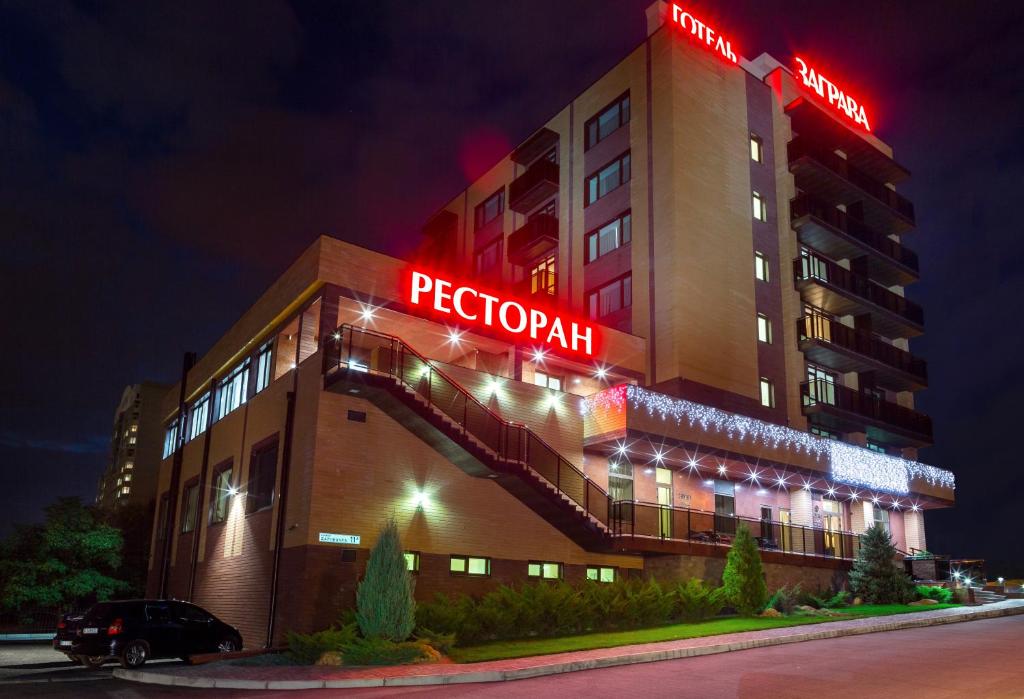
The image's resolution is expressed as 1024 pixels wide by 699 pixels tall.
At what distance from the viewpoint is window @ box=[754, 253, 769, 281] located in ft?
128

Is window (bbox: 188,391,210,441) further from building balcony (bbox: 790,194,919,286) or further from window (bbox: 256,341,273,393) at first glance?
building balcony (bbox: 790,194,919,286)

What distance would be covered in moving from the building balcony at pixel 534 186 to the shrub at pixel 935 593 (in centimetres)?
2455

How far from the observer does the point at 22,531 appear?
36.0m

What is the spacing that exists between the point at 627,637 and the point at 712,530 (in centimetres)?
961

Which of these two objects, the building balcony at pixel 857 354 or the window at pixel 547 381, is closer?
the window at pixel 547 381

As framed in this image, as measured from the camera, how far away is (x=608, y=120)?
4144 cm

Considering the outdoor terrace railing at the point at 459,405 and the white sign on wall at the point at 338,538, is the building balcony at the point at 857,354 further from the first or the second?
the white sign on wall at the point at 338,538

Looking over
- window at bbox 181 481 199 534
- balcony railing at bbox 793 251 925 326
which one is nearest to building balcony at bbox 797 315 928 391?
balcony railing at bbox 793 251 925 326

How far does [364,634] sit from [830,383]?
27522 millimetres

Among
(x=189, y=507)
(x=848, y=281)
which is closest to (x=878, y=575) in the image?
(x=848, y=281)

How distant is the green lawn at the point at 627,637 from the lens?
18.9 m

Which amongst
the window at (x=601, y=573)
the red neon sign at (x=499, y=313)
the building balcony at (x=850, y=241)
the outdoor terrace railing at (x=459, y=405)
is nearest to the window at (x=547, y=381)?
the red neon sign at (x=499, y=313)

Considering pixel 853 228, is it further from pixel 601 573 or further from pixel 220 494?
pixel 220 494

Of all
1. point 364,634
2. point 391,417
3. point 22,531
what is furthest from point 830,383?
point 22,531
